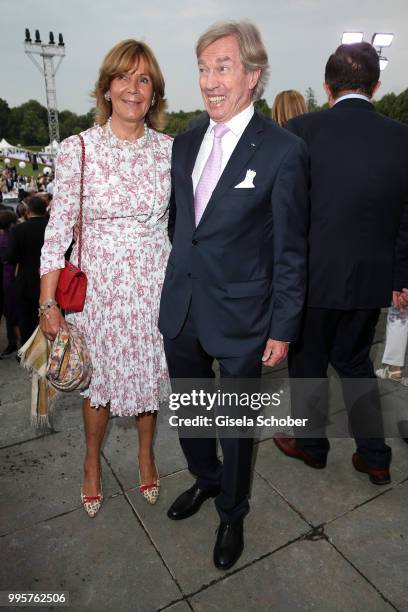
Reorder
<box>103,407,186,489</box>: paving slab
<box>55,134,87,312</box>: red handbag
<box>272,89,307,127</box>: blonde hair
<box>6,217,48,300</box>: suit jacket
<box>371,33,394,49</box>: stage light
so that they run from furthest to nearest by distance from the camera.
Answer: <box>371,33,394,49</box>: stage light
<box>6,217,48,300</box>: suit jacket
<box>272,89,307,127</box>: blonde hair
<box>103,407,186,489</box>: paving slab
<box>55,134,87,312</box>: red handbag

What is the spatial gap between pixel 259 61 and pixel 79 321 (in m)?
1.52

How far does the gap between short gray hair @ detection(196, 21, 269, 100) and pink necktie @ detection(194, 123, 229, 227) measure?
28 centimetres

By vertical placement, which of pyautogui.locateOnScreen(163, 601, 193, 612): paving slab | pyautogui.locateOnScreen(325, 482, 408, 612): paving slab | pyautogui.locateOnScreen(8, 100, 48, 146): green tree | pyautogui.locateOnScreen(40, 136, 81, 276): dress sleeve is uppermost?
pyautogui.locateOnScreen(8, 100, 48, 146): green tree

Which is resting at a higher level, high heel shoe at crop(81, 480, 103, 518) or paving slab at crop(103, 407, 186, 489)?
high heel shoe at crop(81, 480, 103, 518)

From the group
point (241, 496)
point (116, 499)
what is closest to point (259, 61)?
point (241, 496)

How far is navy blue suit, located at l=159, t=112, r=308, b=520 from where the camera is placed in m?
1.86

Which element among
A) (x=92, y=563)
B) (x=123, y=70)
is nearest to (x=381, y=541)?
(x=92, y=563)

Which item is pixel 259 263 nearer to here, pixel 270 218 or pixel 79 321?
pixel 270 218

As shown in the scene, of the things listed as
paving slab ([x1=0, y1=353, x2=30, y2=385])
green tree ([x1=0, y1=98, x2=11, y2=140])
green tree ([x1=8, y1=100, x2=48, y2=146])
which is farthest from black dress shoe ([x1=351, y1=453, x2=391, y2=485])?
green tree ([x1=0, y1=98, x2=11, y2=140])

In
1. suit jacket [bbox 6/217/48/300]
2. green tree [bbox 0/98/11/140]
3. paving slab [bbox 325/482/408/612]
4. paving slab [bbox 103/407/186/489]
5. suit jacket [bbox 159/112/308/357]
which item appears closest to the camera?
suit jacket [bbox 159/112/308/357]

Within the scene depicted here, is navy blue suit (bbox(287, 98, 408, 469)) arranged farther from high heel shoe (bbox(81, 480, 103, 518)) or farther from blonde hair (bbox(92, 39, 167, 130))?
high heel shoe (bbox(81, 480, 103, 518))

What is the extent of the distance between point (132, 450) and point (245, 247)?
70.1 inches

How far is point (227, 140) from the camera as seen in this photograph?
6.60 ft

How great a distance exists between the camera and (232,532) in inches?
87.5
